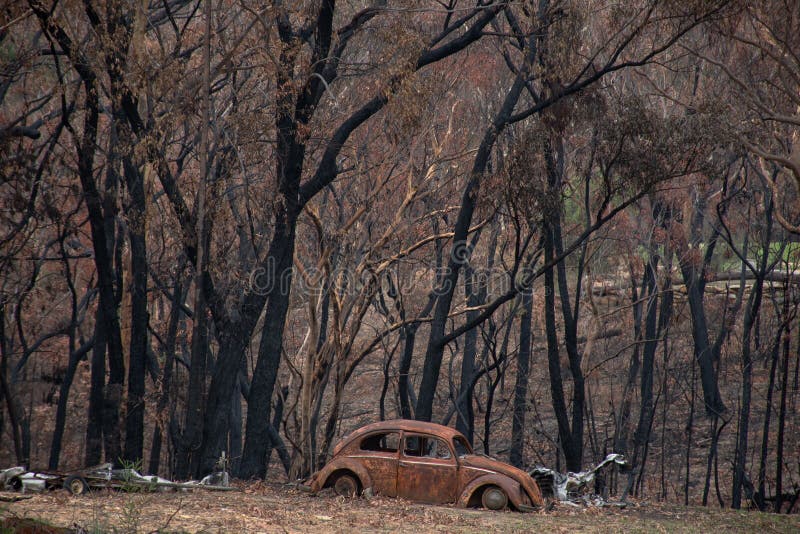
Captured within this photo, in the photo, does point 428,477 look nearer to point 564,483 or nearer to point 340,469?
point 340,469

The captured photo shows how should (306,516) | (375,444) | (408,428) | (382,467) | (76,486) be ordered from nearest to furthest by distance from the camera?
(306,516) → (76,486) → (382,467) → (408,428) → (375,444)

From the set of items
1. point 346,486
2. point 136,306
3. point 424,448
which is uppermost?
point 136,306

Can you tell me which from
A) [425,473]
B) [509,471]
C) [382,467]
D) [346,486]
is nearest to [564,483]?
[509,471]

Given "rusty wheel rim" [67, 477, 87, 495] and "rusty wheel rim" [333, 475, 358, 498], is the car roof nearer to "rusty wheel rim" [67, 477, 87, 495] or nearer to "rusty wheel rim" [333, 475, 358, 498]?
"rusty wheel rim" [333, 475, 358, 498]

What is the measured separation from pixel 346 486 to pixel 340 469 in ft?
0.87

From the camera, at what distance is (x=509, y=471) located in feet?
42.3

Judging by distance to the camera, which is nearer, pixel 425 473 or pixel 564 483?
pixel 425 473

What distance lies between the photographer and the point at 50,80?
2102 cm

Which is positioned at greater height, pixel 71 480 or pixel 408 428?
pixel 408 428

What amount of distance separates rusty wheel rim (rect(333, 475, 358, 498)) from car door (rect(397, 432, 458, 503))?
669 millimetres

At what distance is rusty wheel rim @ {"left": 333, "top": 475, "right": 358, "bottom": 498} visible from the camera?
13.1 metres

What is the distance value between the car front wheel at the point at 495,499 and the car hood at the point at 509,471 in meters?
0.29

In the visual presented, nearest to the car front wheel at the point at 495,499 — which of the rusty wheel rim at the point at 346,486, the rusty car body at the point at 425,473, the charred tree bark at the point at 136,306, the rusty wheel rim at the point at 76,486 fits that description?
the rusty car body at the point at 425,473

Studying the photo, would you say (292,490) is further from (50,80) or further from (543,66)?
(50,80)
